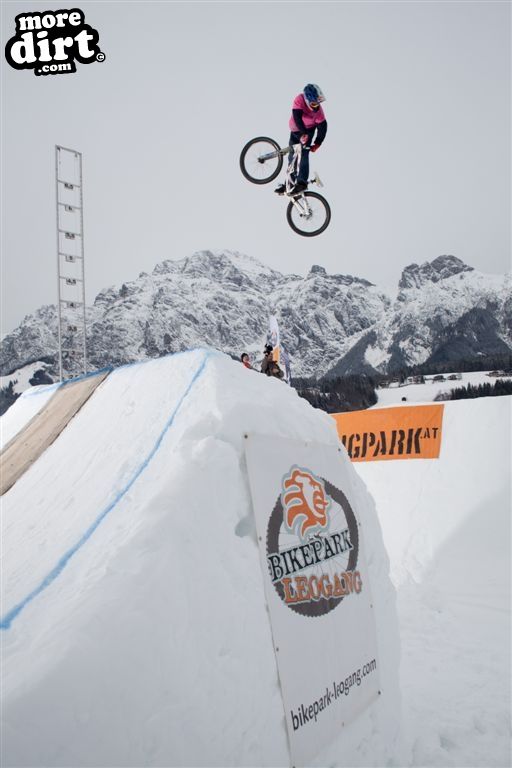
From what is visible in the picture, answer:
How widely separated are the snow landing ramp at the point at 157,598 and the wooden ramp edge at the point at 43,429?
12.4 inches

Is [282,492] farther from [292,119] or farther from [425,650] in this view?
[292,119]

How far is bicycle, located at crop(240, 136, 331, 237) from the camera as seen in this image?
30.6 ft

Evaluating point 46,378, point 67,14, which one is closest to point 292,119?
point 67,14

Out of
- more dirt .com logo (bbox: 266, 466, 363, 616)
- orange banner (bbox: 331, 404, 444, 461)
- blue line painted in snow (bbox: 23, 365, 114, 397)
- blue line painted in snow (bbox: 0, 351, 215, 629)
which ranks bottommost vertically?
orange banner (bbox: 331, 404, 444, 461)

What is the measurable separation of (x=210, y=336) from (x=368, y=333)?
62593 millimetres

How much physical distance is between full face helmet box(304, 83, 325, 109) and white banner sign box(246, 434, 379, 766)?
254 inches

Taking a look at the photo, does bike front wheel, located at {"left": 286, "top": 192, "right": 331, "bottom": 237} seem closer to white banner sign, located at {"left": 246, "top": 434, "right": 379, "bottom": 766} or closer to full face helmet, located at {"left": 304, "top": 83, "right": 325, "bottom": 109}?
full face helmet, located at {"left": 304, "top": 83, "right": 325, "bottom": 109}

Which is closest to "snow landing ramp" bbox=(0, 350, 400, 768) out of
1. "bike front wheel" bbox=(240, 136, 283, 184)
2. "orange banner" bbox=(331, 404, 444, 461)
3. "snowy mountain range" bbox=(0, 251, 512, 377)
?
"bike front wheel" bbox=(240, 136, 283, 184)

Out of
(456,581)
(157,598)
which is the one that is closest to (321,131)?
(456,581)

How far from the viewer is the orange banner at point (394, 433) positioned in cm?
1119

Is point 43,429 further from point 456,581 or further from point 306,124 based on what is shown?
point 456,581

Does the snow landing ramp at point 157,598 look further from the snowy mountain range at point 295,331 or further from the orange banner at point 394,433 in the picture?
the snowy mountain range at point 295,331

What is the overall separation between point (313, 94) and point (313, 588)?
7.53 m

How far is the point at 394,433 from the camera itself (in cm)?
1176
